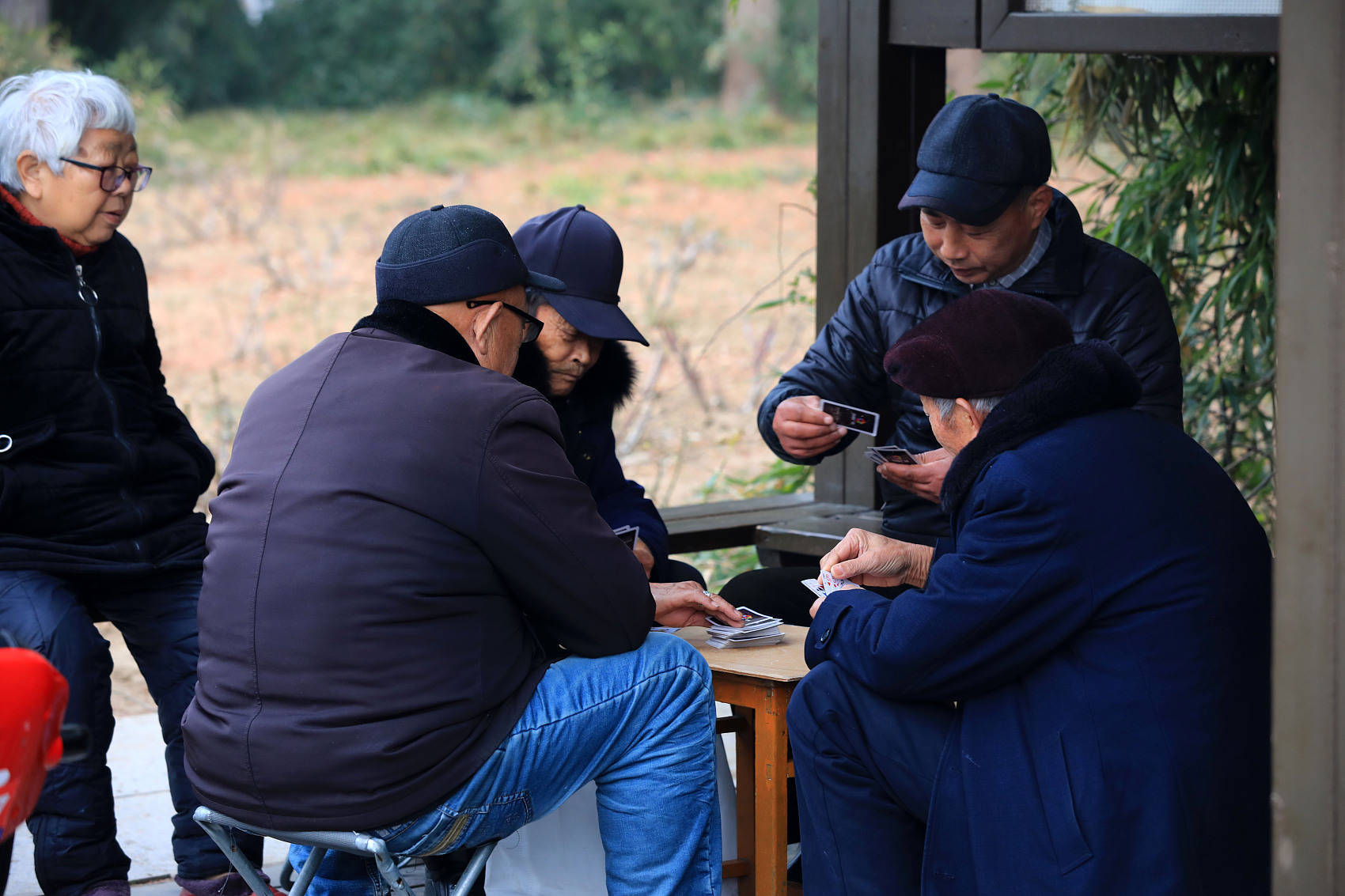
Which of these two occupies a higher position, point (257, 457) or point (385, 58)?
point (385, 58)

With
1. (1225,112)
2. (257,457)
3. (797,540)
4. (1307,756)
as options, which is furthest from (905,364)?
(1225,112)

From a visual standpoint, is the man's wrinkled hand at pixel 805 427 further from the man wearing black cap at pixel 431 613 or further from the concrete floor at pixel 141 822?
the concrete floor at pixel 141 822

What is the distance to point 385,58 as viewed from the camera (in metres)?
22.7

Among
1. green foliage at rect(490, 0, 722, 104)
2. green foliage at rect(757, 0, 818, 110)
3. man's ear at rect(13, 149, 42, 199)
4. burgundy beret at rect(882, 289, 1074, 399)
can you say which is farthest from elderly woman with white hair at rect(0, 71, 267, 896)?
green foliage at rect(490, 0, 722, 104)

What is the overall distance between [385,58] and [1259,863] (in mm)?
22200

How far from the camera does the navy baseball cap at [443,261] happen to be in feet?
7.90

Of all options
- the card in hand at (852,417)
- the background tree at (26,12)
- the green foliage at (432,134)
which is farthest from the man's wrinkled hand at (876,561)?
the background tree at (26,12)

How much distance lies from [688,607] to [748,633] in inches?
5.5

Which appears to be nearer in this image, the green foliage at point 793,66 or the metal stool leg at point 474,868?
the metal stool leg at point 474,868

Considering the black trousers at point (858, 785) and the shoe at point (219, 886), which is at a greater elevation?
the black trousers at point (858, 785)

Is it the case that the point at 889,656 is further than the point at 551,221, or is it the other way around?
the point at 551,221

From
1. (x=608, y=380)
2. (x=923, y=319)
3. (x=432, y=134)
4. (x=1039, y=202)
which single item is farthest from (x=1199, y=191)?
(x=432, y=134)

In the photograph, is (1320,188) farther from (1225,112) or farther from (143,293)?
(1225,112)

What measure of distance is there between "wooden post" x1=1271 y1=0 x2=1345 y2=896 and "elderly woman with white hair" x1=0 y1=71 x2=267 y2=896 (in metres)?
2.17
